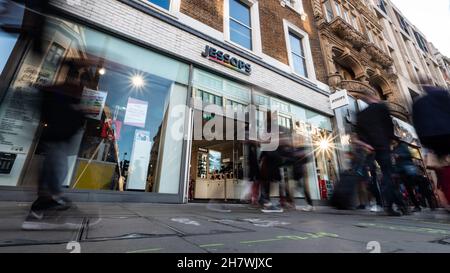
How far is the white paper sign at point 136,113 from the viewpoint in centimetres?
444

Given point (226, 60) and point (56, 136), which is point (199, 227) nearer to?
point (56, 136)

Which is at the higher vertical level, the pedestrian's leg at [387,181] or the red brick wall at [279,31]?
the red brick wall at [279,31]

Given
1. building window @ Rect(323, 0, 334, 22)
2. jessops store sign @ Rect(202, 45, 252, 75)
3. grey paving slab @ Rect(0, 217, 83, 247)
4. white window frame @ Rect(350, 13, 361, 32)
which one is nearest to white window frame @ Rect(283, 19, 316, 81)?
jessops store sign @ Rect(202, 45, 252, 75)

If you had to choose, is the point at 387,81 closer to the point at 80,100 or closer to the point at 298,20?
the point at 298,20

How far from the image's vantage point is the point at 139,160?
4215mm

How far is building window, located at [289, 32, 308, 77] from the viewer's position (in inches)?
347

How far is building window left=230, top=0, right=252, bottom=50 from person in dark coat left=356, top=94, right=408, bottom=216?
4.96 m

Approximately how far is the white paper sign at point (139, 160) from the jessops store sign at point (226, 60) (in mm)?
2865

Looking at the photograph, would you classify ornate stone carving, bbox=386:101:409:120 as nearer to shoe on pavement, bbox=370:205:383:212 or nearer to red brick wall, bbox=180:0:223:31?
shoe on pavement, bbox=370:205:383:212

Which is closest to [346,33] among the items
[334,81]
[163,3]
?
[334,81]

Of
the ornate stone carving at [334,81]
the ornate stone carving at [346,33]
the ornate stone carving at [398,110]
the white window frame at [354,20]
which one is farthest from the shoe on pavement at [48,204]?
the white window frame at [354,20]

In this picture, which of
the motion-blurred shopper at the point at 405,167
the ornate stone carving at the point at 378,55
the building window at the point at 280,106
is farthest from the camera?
the ornate stone carving at the point at 378,55

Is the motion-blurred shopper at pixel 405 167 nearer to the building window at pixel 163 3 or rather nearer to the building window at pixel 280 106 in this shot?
the building window at pixel 280 106

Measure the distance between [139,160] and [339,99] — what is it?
758 cm
